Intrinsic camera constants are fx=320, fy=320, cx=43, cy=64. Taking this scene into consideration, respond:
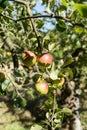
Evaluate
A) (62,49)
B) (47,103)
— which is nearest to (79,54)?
(62,49)

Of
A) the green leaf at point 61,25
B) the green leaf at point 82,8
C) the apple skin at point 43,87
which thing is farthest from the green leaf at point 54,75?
the green leaf at point 82,8

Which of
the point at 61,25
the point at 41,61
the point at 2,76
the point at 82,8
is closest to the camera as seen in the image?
the point at 82,8

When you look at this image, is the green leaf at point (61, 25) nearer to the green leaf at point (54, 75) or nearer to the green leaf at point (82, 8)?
the green leaf at point (54, 75)

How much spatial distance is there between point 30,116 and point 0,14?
4.21 metres

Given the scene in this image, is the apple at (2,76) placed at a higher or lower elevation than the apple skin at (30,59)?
lower

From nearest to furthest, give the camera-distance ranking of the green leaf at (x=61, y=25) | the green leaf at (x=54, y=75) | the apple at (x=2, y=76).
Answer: the green leaf at (x=61, y=25) → the green leaf at (x=54, y=75) → the apple at (x=2, y=76)

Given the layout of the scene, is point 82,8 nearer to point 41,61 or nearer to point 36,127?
point 41,61

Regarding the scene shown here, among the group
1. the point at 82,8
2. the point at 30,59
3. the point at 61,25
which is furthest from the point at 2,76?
the point at 82,8

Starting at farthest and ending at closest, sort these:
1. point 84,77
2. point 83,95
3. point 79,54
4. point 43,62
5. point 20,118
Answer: point 83,95 → point 20,118 → point 84,77 → point 79,54 → point 43,62

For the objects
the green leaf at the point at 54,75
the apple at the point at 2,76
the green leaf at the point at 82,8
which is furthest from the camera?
the apple at the point at 2,76

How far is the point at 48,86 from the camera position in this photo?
4.05 feet

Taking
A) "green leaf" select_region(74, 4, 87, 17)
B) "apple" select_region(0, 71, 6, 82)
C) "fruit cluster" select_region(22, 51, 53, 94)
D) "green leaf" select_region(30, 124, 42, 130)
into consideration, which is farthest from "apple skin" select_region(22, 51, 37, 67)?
"green leaf" select_region(74, 4, 87, 17)

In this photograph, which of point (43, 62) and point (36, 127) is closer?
point (43, 62)

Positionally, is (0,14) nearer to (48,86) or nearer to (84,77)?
(48,86)
